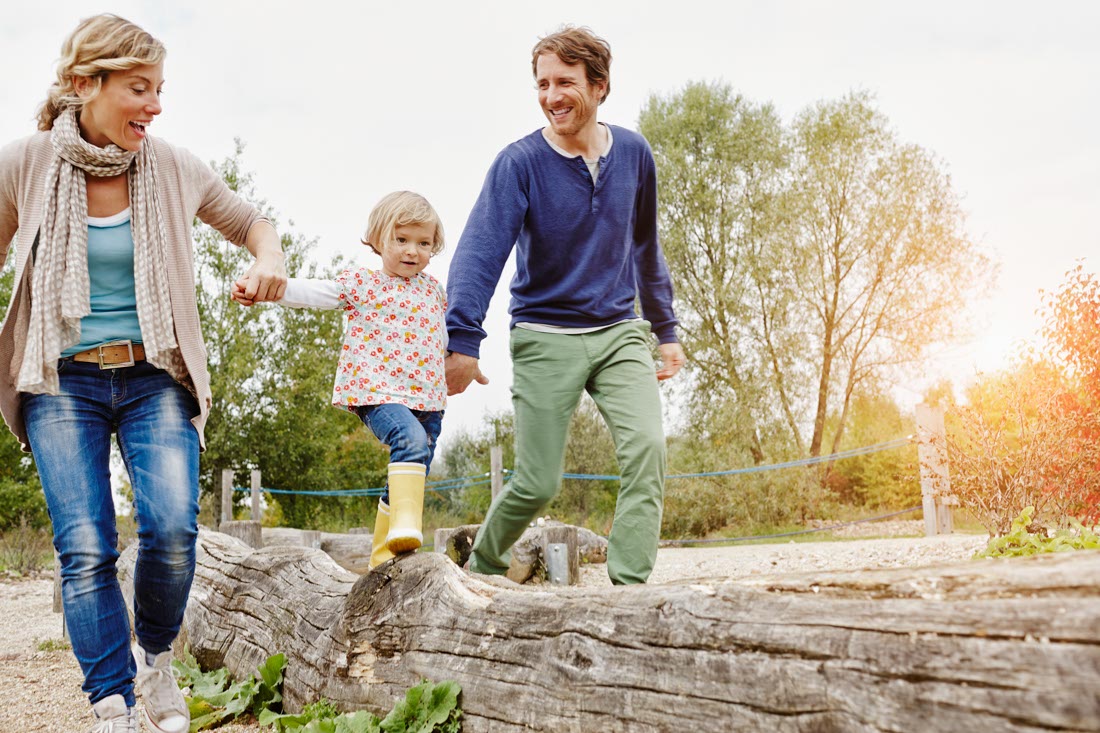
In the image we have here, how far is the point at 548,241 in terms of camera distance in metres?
3.59

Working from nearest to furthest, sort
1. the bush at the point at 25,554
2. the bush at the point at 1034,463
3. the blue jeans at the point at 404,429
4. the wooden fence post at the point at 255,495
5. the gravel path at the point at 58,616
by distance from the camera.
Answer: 1. the blue jeans at the point at 404,429
2. the gravel path at the point at 58,616
3. the bush at the point at 1034,463
4. the bush at the point at 25,554
5. the wooden fence post at the point at 255,495

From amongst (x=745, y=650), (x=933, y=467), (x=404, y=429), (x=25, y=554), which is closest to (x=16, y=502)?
(x=25, y=554)

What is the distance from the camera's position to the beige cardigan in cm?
279

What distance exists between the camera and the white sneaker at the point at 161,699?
2.96m

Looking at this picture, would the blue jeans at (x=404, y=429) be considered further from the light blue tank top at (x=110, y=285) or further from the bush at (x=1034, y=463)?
the bush at (x=1034, y=463)

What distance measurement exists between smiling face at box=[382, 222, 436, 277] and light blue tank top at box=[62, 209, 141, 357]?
1076 mm

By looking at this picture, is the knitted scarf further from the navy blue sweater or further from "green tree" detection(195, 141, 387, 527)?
"green tree" detection(195, 141, 387, 527)

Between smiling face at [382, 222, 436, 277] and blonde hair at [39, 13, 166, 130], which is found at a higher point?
blonde hair at [39, 13, 166, 130]

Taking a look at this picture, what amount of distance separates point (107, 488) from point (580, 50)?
215cm

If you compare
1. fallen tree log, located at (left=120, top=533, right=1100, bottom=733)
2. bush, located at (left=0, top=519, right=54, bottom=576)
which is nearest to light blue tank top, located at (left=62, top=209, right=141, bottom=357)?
fallen tree log, located at (left=120, top=533, right=1100, bottom=733)

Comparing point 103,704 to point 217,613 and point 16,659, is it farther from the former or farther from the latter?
point 16,659

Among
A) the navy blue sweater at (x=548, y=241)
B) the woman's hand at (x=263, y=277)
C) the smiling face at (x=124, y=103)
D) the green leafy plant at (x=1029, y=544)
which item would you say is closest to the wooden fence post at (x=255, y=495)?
the green leafy plant at (x=1029, y=544)

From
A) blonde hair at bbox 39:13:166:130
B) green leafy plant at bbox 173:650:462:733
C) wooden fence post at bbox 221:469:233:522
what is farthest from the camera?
wooden fence post at bbox 221:469:233:522

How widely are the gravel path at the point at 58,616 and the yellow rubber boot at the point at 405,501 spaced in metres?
0.84
